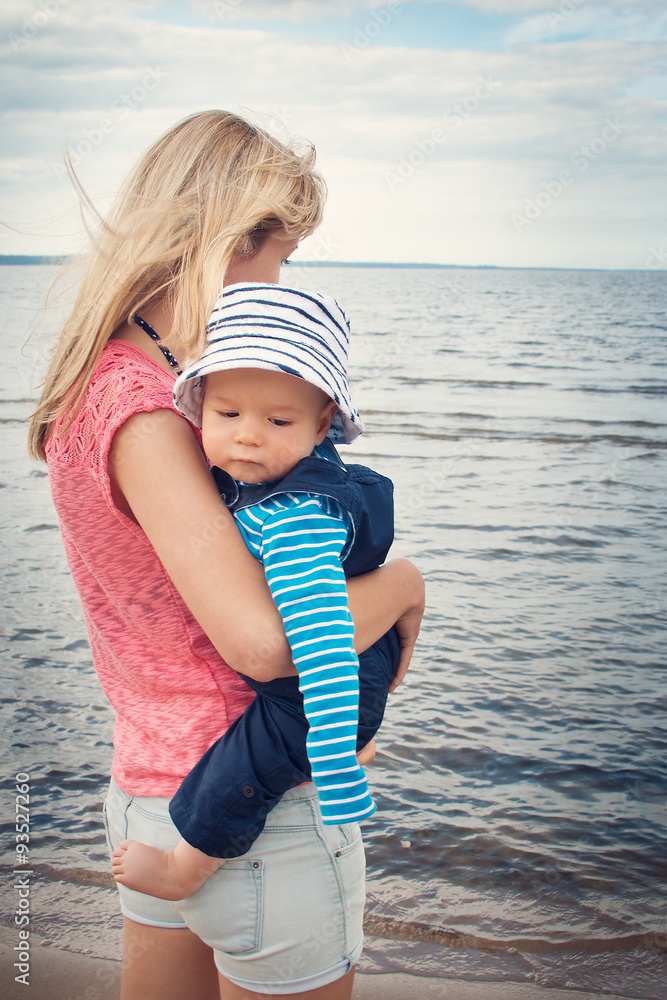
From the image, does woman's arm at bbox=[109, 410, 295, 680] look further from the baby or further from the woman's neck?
the woman's neck

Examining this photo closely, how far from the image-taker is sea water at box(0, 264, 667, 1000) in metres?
2.81

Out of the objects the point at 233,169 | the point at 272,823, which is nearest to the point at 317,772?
the point at 272,823

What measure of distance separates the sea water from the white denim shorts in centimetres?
117

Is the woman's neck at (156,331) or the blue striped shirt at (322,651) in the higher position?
the woman's neck at (156,331)

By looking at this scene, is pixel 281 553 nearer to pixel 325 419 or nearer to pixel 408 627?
pixel 325 419

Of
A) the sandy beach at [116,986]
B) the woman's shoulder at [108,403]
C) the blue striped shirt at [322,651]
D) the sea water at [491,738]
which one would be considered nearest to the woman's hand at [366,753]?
the blue striped shirt at [322,651]

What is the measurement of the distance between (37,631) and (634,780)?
141 inches

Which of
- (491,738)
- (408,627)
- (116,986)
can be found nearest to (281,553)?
(408,627)

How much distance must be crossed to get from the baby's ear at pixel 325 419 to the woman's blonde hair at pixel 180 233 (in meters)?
0.27

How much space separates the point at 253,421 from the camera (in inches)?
54.7

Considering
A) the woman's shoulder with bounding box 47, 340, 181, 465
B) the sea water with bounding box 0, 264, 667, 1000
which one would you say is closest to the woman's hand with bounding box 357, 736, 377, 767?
the woman's shoulder with bounding box 47, 340, 181, 465

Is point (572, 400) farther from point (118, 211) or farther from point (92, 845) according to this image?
point (118, 211)

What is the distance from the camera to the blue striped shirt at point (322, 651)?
4.13ft

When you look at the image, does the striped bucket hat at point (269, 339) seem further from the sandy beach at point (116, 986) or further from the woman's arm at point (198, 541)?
the sandy beach at point (116, 986)
